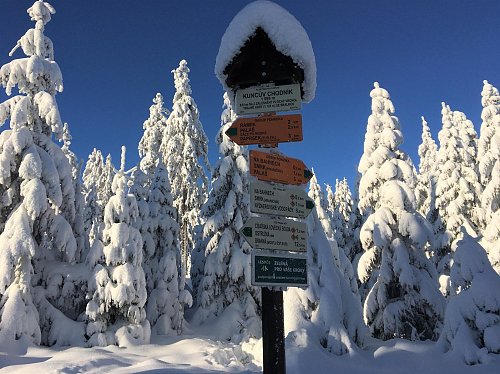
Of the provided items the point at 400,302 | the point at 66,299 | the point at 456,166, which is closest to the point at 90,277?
the point at 66,299

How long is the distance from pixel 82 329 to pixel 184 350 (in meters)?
4.73

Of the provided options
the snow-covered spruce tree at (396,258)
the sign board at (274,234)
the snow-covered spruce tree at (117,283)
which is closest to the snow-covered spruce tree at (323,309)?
the snow-covered spruce tree at (396,258)

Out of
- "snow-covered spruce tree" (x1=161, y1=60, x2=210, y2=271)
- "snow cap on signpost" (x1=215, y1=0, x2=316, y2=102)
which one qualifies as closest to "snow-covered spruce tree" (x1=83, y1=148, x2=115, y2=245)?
"snow-covered spruce tree" (x1=161, y1=60, x2=210, y2=271)

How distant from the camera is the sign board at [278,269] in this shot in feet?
12.6

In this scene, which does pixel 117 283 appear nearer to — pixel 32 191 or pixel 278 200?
pixel 32 191

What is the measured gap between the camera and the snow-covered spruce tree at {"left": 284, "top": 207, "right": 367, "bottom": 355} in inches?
597

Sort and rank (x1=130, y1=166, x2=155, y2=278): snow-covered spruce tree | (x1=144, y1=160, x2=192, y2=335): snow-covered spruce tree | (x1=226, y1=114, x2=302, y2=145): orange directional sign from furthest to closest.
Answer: (x1=130, y1=166, x2=155, y2=278): snow-covered spruce tree < (x1=144, y1=160, x2=192, y2=335): snow-covered spruce tree < (x1=226, y1=114, x2=302, y2=145): orange directional sign

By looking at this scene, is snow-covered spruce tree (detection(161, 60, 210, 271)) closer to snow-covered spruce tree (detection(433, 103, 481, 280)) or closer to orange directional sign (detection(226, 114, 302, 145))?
snow-covered spruce tree (detection(433, 103, 481, 280))

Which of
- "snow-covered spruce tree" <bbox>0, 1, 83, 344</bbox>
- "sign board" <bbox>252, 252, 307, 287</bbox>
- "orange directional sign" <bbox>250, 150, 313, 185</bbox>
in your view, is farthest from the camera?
"snow-covered spruce tree" <bbox>0, 1, 83, 344</bbox>

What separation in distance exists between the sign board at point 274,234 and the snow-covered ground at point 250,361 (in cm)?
837

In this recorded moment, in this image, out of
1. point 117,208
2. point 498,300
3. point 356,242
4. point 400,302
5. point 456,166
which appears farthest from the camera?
point 356,242

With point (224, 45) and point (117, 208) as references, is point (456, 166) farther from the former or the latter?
point (224, 45)

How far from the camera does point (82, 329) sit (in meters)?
18.4

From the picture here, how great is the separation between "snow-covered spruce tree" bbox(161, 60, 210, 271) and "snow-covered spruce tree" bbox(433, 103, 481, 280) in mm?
21565
